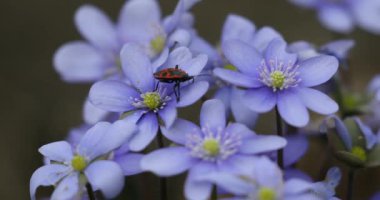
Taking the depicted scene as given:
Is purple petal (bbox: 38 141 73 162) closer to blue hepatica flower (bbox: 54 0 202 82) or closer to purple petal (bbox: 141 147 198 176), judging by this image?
purple petal (bbox: 141 147 198 176)

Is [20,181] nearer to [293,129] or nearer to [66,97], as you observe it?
[66,97]

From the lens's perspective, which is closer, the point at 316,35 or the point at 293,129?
the point at 293,129

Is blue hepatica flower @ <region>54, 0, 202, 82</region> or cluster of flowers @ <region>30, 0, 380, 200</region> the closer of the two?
cluster of flowers @ <region>30, 0, 380, 200</region>

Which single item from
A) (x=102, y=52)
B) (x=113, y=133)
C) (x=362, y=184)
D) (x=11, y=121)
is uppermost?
(x=102, y=52)

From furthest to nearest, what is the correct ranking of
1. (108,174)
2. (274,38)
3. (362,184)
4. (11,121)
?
(11,121), (362,184), (274,38), (108,174)

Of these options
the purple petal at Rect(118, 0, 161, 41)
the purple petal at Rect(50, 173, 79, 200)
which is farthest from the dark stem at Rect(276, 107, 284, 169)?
the purple petal at Rect(118, 0, 161, 41)

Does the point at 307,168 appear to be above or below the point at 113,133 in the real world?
below

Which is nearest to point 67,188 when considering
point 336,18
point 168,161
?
point 168,161

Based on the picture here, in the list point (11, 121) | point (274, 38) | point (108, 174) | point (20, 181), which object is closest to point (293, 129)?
point (274, 38)
